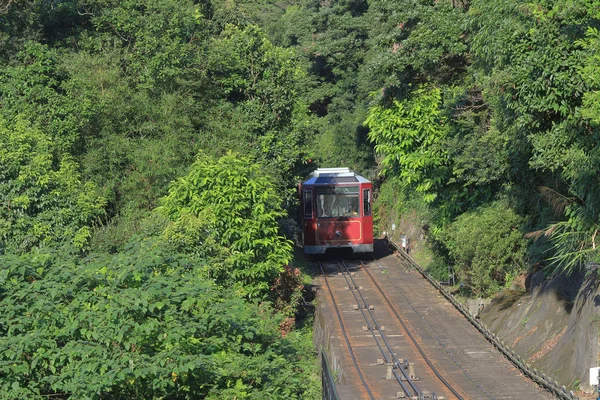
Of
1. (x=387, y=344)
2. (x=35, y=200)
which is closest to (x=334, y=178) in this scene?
(x=387, y=344)

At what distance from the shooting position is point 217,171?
17.5m

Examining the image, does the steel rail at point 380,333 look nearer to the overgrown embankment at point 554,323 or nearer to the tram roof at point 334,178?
the overgrown embankment at point 554,323

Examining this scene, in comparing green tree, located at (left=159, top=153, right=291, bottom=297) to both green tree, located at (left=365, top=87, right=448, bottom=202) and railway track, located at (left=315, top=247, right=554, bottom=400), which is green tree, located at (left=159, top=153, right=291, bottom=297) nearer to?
railway track, located at (left=315, top=247, right=554, bottom=400)

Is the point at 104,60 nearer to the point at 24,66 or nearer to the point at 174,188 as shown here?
the point at 24,66

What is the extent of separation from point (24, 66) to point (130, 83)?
118 inches

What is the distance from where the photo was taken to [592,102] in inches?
502

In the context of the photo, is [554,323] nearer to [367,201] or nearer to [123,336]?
[123,336]

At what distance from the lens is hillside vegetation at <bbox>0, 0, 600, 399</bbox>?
9016mm

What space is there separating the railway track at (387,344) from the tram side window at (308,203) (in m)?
2.36

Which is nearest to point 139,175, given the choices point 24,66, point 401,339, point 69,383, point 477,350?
point 24,66

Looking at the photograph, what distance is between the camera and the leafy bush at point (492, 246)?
21.4 m

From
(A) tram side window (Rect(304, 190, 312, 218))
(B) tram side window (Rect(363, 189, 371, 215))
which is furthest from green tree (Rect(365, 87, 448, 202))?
(A) tram side window (Rect(304, 190, 312, 218))

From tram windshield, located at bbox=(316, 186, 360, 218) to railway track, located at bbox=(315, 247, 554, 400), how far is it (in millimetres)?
2522

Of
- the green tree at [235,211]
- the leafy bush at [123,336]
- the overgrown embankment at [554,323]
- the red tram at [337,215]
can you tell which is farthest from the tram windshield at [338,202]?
the leafy bush at [123,336]
